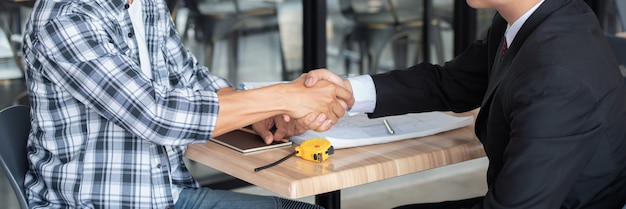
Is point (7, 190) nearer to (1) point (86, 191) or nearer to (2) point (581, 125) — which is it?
(1) point (86, 191)

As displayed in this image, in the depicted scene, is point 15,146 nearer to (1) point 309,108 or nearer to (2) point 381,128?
(1) point 309,108

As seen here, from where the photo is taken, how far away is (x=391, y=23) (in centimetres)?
427

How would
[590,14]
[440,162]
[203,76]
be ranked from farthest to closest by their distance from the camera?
[203,76] → [440,162] → [590,14]

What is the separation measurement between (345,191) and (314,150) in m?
2.27

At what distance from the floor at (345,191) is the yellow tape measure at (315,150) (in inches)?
72.8

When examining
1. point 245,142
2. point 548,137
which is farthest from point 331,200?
point 548,137

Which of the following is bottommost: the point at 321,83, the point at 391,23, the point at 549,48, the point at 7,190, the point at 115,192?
the point at 7,190

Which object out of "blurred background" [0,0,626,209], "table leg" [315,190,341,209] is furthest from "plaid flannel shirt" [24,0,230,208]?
"blurred background" [0,0,626,209]

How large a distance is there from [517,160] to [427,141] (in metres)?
0.43

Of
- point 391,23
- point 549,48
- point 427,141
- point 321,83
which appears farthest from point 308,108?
point 391,23

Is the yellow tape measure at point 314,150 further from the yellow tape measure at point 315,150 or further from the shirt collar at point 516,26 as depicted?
the shirt collar at point 516,26

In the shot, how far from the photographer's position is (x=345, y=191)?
Answer: 412 centimetres

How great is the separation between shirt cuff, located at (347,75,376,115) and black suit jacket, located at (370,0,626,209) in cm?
36

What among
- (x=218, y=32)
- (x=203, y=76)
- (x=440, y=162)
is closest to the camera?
(x=440, y=162)
